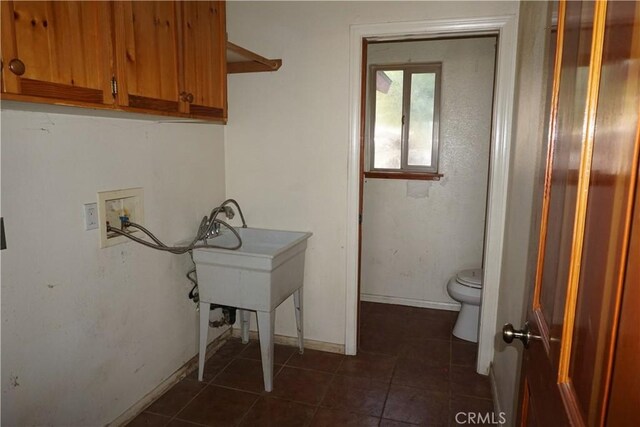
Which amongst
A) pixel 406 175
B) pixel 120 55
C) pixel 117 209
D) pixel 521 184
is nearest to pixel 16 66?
pixel 120 55

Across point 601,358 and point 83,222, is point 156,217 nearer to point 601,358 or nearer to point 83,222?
point 83,222

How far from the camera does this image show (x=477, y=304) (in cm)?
288

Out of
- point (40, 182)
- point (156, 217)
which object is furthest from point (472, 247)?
point (40, 182)

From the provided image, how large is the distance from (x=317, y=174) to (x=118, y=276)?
1214 mm

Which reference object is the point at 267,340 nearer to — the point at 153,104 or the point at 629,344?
the point at 153,104

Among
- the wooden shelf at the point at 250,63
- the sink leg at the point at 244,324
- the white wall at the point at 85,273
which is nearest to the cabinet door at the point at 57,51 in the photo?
the white wall at the point at 85,273

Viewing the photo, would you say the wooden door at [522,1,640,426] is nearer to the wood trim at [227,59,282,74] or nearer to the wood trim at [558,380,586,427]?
the wood trim at [558,380,586,427]

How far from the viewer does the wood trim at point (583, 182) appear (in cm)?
65

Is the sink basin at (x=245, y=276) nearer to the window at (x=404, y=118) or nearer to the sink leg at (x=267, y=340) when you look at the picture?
the sink leg at (x=267, y=340)

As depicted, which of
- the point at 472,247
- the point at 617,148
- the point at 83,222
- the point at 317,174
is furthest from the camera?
the point at 472,247

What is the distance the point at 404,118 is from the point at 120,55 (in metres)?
2.36

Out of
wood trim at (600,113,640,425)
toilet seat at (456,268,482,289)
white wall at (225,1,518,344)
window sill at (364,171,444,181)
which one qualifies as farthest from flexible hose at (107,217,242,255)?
wood trim at (600,113,640,425)

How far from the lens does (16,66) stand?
1105mm

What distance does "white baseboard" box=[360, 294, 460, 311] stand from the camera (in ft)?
11.3
